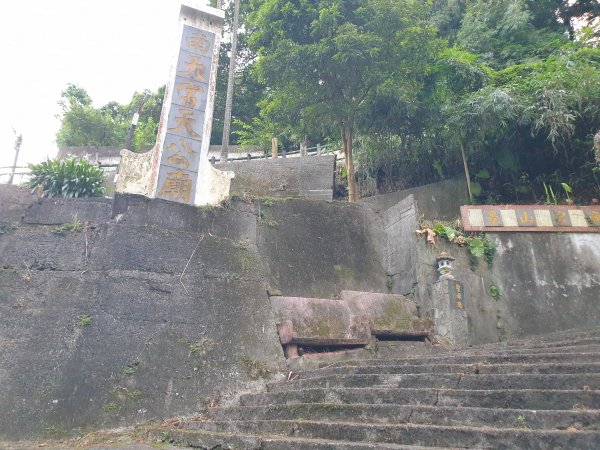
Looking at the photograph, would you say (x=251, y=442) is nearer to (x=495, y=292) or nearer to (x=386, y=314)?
(x=386, y=314)

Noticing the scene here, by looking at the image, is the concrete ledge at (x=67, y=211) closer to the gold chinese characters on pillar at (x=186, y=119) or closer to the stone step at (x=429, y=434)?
the gold chinese characters on pillar at (x=186, y=119)

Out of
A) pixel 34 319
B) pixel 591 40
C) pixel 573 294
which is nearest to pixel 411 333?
pixel 573 294

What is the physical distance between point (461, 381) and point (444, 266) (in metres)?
4.22

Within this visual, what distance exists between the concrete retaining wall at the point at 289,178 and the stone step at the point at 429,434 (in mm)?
8370

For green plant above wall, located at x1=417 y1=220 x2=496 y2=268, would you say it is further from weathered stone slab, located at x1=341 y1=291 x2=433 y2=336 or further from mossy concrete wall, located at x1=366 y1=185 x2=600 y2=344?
weathered stone slab, located at x1=341 y1=291 x2=433 y2=336

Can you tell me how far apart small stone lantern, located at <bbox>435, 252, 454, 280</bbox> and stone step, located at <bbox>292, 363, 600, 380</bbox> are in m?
Result: 3.21

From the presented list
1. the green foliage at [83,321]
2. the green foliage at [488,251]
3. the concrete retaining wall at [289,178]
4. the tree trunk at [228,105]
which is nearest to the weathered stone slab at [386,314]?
the green foliage at [488,251]

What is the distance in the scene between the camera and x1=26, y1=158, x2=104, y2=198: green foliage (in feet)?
26.6

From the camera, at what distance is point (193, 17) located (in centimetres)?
901

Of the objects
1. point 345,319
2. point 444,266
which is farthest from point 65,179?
point 444,266

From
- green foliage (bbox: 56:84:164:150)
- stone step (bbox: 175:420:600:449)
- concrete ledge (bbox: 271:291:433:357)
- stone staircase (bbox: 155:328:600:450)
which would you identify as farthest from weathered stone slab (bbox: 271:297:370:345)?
green foliage (bbox: 56:84:164:150)

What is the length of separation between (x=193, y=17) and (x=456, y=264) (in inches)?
275

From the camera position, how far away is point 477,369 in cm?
448

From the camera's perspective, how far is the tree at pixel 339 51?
10453 millimetres
